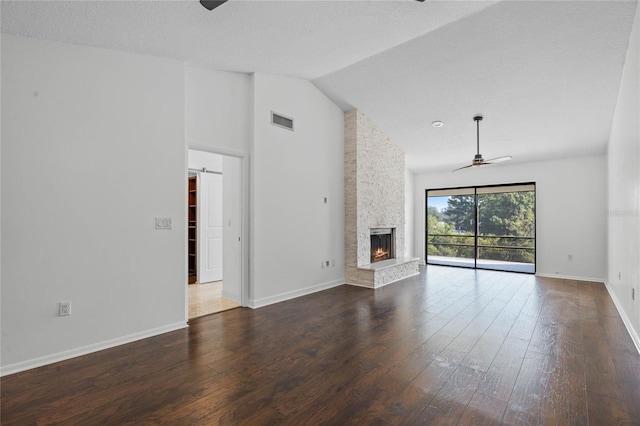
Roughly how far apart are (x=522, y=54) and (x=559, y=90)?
1.08 metres

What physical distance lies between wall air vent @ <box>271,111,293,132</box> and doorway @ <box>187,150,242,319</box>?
79cm

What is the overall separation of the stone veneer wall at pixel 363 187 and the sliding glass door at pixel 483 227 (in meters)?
2.42

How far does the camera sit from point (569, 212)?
6.54 m

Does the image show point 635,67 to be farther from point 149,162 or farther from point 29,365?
point 29,365

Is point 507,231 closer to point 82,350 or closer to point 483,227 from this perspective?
point 483,227

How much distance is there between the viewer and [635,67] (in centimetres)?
292

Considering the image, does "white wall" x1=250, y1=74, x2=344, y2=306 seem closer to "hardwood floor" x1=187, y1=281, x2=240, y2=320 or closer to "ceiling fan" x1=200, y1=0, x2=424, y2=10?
"hardwood floor" x1=187, y1=281, x2=240, y2=320

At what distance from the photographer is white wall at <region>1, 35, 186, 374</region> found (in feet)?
8.33

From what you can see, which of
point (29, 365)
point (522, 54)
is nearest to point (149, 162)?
point (29, 365)

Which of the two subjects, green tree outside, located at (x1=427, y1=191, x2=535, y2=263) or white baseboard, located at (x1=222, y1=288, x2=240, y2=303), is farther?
green tree outside, located at (x1=427, y1=191, x2=535, y2=263)

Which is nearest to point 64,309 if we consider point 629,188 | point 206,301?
point 206,301

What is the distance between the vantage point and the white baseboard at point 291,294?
14.1ft

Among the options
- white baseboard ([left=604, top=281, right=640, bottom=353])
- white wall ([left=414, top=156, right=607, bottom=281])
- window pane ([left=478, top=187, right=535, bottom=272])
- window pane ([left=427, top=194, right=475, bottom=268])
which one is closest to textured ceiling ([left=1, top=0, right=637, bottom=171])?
white wall ([left=414, top=156, right=607, bottom=281])

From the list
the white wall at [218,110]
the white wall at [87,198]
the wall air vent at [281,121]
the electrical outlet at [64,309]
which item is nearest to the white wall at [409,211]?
the wall air vent at [281,121]
